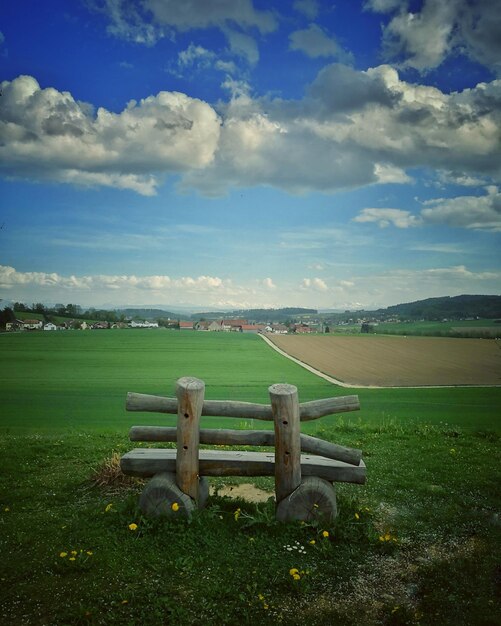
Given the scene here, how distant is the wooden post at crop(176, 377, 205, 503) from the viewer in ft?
19.8

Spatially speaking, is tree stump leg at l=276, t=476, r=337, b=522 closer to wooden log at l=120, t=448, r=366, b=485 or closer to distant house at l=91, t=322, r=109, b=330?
wooden log at l=120, t=448, r=366, b=485

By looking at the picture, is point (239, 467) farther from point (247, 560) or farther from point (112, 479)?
point (112, 479)

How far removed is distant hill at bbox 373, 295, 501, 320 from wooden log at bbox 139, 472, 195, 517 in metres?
51.8

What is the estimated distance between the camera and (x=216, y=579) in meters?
4.83

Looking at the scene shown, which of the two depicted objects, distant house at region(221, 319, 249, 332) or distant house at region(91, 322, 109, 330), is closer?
distant house at region(91, 322, 109, 330)

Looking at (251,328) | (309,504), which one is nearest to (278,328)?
(251,328)

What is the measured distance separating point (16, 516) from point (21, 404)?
14571mm

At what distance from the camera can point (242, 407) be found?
6.35 m

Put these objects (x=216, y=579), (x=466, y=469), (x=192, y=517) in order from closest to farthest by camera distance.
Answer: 1. (x=216, y=579)
2. (x=192, y=517)
3. (x=466, y=469)

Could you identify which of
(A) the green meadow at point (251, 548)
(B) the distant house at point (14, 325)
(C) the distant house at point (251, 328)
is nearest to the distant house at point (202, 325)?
(C) the distant house at point (251, 328)

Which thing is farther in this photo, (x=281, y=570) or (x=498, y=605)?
(x=281, y=570)

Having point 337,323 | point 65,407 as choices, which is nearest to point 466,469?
point 65,407

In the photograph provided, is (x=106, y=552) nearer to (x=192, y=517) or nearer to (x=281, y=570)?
(x=192, y=517)

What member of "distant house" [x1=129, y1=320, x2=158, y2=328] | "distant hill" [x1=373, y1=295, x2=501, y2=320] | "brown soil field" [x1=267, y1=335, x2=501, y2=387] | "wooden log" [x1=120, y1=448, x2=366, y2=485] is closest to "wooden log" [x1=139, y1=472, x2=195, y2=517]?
"wooden log" [x1=120, y1=448, x2=366, y2=485]
